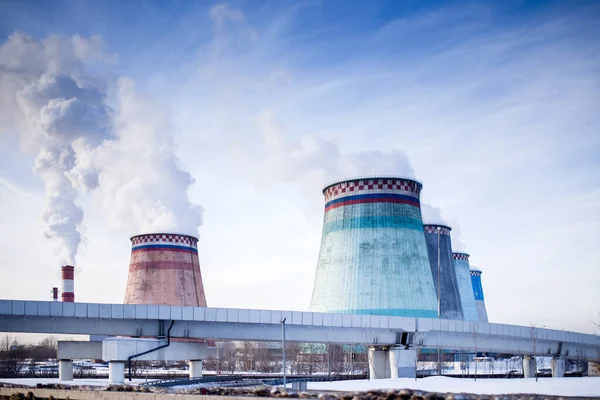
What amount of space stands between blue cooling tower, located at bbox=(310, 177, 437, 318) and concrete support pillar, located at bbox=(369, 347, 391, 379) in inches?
70.1

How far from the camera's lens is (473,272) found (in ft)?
180

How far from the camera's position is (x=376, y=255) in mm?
26641

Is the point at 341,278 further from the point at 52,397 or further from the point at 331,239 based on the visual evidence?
the point at 52,397

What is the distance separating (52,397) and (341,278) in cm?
1550

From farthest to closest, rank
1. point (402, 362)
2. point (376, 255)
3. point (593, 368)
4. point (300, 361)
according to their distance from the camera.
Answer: point (300, 361) < point (593, 368) < point (376, 255) < point (402, 362)

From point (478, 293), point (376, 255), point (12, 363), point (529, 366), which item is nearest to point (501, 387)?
point (376, 255)

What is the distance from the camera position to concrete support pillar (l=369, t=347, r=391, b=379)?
24.7 m

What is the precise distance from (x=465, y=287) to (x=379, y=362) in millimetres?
20459

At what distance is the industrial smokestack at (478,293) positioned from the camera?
5225cm

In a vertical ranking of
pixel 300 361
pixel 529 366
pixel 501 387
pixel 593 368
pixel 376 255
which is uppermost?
A: pixel 376 255

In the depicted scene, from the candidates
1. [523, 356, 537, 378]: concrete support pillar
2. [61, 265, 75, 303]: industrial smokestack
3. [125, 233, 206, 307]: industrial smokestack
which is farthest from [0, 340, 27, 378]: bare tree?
[523, 356, 537, 378]: concrete support pillar

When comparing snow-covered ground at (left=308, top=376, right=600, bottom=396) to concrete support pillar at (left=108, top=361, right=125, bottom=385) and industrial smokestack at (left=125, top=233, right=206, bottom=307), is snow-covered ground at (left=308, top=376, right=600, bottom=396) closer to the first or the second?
concrete support pillar at (left=108, top=361, right=125, bottom=385)

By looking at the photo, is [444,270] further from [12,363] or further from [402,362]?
[12,363]

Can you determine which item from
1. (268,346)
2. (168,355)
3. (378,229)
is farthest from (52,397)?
(268,346)
